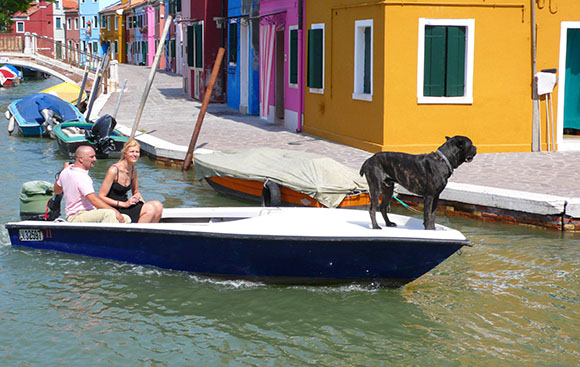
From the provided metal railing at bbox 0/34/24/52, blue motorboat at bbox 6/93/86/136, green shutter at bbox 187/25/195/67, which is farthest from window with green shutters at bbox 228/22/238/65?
metal railing at bbox 0/34/24/52

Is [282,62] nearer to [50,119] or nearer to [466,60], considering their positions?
[50,119]

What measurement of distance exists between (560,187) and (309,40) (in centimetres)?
783

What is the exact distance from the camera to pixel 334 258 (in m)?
7.35

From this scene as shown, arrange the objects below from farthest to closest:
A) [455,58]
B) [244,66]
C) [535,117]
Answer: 1. [244,66]
2. [535,117]
3. [455,58]

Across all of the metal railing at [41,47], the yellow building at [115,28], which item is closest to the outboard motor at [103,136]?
the metal railing at [41,47]

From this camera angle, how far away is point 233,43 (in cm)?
2428

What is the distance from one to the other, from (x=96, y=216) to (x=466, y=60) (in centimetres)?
801

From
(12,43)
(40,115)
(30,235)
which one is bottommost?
(30,235)

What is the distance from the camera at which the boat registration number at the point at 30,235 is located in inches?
329

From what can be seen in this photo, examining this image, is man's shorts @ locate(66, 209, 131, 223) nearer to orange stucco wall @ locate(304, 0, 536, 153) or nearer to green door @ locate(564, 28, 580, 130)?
orange stucco wall @ locate(304, 0, 536, 153)

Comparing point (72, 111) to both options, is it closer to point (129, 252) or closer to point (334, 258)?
point (129, 252)

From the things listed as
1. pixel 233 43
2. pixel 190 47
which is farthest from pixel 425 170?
pixel 190 47

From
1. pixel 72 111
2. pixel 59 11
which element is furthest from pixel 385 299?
pixel 59 11

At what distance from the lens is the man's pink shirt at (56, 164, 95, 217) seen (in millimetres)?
8008
